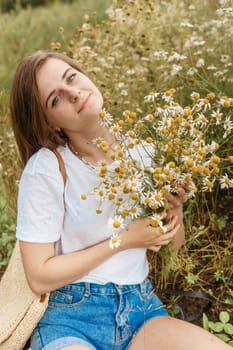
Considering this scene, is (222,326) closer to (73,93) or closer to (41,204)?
(41,204)

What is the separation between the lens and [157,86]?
298cm

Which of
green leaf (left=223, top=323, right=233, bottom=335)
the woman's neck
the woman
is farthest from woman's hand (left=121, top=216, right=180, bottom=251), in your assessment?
green leaf (left=223, top=323, right=233, bottom=335)

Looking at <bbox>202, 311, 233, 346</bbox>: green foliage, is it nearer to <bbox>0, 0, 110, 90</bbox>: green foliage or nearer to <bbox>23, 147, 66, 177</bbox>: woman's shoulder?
<bbox>23, 147, 66, 177</bbox>: woman's shoulder

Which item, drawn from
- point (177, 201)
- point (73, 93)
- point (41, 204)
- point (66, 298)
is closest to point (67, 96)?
point (73, 93)

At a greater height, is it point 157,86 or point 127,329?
point 157,86

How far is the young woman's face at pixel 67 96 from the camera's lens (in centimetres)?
175

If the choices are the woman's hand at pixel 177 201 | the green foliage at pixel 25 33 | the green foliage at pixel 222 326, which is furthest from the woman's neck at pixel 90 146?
the green foliage at pixel 25 33

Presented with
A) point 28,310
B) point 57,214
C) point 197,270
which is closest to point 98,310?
point 28,310

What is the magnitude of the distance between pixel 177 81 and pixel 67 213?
123cm

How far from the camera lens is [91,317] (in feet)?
5.95

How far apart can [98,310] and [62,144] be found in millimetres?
561

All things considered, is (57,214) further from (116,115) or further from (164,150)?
(116,115)

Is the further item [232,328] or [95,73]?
[95,73]

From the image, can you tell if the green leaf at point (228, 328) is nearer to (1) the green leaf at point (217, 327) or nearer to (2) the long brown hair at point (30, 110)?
(1) the green leaf at point (217, 327)
